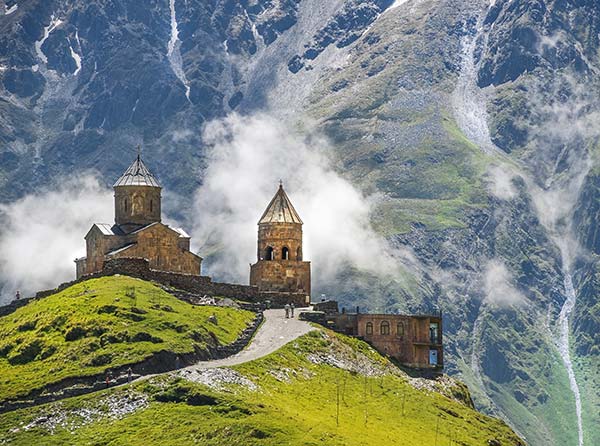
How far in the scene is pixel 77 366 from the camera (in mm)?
154125

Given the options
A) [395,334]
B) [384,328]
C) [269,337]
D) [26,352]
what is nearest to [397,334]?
[395,334]

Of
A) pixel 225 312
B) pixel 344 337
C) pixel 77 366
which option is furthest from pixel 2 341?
pixel 344 337

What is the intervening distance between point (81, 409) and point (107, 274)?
43.4m

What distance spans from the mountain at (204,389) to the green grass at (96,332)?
167 millimetres

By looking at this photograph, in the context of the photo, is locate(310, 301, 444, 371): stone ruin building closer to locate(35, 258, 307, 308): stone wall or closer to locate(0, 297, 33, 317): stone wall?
locate(35, 258, 307, 308): stone wall

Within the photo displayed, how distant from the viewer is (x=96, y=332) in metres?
161

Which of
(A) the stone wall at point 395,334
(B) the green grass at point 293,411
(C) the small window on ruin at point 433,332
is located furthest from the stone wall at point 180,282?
(C) the small window on ruin at point 433,332

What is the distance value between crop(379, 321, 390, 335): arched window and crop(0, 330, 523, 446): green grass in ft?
14.7

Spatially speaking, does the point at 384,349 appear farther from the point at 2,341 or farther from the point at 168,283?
the point at 2,341

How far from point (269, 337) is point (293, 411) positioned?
2710cm

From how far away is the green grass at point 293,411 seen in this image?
141 meters

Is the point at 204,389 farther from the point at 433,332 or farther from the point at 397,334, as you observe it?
the point at 433,332

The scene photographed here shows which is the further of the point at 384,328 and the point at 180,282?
the point at 384,328

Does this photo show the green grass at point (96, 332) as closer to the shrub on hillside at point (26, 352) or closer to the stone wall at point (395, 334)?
the shrub on hillside at point (26, 352)
